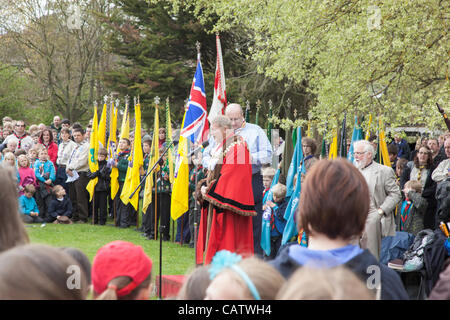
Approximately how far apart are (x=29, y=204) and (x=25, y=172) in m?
0.68

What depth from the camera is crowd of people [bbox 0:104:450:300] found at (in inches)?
80.5

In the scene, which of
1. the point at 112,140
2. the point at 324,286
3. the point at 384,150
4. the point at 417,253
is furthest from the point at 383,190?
the point at 112,140

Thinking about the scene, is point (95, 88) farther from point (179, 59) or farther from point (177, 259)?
point (177, 259)

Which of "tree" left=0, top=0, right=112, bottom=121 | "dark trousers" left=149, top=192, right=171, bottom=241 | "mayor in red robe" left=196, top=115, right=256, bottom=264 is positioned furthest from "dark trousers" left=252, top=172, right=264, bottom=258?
"tree" left=0, top=0, right=112, bottom=121

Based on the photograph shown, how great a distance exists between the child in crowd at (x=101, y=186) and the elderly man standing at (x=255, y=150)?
5972mm

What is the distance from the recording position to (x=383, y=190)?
21.7 ft

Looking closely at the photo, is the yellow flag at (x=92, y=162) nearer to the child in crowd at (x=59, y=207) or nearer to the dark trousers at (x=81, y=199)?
the dark trousers at (x=81, y=199)

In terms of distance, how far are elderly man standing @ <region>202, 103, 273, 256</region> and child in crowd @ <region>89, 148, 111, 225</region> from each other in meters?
5.97

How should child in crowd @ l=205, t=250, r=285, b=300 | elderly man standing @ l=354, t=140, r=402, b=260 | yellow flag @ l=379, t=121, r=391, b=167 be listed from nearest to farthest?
child in crowd @ l=205, t=250, r=285, b=300
elderly man standing @ l=354, t=140, r=402, b=260
yellow flag @ l=379, t=121, r=391, b=167

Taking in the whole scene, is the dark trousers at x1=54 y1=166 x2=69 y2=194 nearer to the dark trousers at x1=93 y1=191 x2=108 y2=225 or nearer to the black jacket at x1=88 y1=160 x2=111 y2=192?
the black jacket at x1=88 y1=160 x2=111 y2=192

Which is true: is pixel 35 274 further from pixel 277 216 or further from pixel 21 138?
pixel 21 138

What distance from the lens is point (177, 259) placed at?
8898 millimetres
